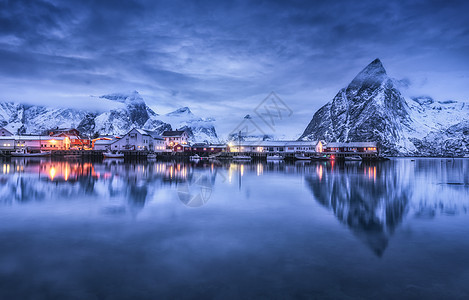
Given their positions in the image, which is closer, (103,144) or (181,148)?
(103,144)

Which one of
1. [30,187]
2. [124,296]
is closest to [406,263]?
[124,296]

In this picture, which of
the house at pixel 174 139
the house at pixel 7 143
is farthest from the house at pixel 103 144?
the house at pixel 7 143

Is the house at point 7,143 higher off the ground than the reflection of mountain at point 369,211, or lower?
higher

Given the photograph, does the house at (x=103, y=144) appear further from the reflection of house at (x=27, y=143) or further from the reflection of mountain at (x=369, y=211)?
the reflection of mountain at (x=369, y=211)

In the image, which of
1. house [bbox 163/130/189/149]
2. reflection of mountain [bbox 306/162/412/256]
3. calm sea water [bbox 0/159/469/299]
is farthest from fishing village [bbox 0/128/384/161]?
calm sea water [bbox 0/159/469/299]

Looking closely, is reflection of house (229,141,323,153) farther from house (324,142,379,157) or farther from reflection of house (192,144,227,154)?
house (324,142,379,157)

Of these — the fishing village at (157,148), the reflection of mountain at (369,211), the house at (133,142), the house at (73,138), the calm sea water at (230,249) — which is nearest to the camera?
the calm sea water at (230,249)

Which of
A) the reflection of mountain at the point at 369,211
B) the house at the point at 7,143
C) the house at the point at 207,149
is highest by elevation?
the house at the point at 7,143

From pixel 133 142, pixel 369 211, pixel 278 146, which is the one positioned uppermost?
pixel 133 142

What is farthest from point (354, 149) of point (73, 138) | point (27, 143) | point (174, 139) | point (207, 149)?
point (27, 143)

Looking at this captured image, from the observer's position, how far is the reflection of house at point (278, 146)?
368ft

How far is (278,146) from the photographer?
379ft

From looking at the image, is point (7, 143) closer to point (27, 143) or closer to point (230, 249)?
point (27, 143)

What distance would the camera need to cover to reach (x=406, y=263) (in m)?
9.23
